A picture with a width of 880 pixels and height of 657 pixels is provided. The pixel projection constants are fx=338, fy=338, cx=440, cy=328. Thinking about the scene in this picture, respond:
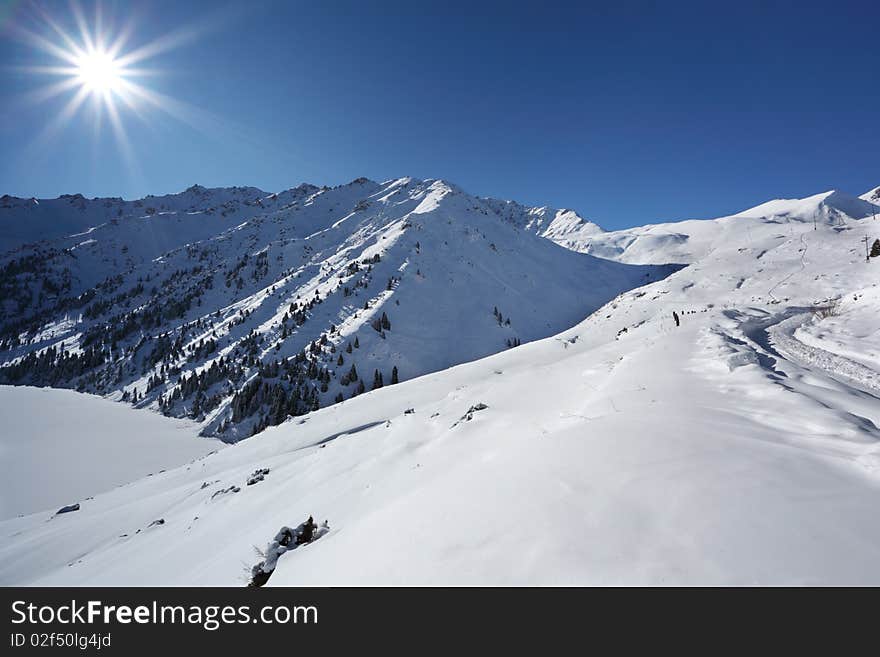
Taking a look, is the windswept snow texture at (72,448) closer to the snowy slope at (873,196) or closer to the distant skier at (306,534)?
the distant skier at (306,534)

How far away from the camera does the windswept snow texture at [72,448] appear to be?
1097 inches

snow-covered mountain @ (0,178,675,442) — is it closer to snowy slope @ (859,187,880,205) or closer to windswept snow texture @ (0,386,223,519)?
windswept snow texture @ (0,386,223,519)

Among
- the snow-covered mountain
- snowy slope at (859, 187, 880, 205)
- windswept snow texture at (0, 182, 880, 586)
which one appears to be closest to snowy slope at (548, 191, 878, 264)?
snowy slope at (859, 187, 880, 205)

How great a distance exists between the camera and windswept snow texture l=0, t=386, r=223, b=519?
91.5 ft

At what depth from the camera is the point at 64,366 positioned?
10388 cm

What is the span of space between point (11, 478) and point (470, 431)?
42.1 m

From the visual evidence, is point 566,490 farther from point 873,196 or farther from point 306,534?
point 873,196

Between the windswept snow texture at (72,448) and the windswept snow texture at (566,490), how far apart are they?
12640 mm

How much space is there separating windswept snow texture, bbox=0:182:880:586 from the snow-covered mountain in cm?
4457

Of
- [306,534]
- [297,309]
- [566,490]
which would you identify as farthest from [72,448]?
[566,490]

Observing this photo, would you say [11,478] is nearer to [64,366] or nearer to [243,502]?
[243,502]

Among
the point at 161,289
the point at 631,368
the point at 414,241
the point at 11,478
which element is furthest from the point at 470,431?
the point at 161,289

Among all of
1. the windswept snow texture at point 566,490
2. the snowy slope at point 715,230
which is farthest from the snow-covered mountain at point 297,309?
the windswept snow texture at point 566,490

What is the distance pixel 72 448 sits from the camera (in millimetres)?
36500
